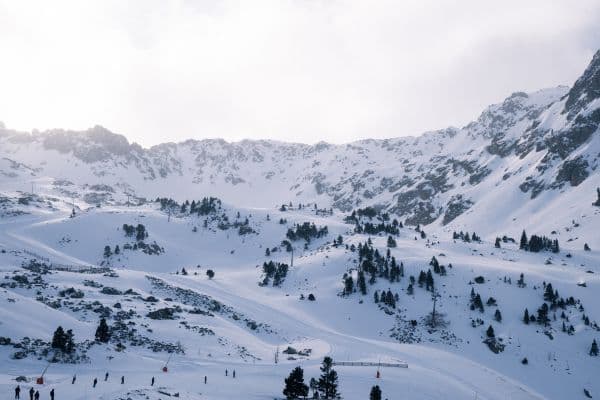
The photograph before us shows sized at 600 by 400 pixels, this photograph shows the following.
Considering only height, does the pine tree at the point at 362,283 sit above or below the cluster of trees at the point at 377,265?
below

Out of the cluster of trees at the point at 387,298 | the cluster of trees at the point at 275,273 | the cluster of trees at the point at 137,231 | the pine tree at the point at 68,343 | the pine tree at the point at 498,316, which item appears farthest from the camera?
the cluster of trees at the point at 137,231

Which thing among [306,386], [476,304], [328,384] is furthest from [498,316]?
[306,386]

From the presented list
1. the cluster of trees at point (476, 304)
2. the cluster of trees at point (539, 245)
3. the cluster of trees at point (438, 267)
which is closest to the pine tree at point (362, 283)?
the cluster of trees at point (438, 267)

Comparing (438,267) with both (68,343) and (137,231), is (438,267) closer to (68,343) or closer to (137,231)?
(68,343)

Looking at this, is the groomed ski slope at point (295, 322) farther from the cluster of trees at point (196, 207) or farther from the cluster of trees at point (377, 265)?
the cluster of trees at point (196, 207)

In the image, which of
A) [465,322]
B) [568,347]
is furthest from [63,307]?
[568,347]

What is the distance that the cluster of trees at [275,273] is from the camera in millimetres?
120250

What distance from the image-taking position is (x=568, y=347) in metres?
86.4

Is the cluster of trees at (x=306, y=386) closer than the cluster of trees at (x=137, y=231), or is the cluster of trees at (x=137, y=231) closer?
the cluster of trees at (x=306, y=386)

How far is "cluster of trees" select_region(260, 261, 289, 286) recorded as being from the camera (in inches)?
4734

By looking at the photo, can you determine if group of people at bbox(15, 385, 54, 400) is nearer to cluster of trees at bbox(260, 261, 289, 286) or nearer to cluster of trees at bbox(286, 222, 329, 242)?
cluster of trees at bbox(260, 261, 289, 286)

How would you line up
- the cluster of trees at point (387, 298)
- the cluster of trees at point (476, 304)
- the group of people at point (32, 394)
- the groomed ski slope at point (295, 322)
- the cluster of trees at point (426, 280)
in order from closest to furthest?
the group of people at point (32, 394)
the groomed ski slope at point (295, 322)
the cluster of trees at point (476, 304)
the cluster of trees at point (387, 298)
the cluster of trees at point (426, 280)

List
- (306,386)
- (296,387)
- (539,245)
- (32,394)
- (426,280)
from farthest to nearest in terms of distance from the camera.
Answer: (539,245) < (426,280) < (306,386) < (296,387) < (32,394)

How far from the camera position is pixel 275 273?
123 meters
